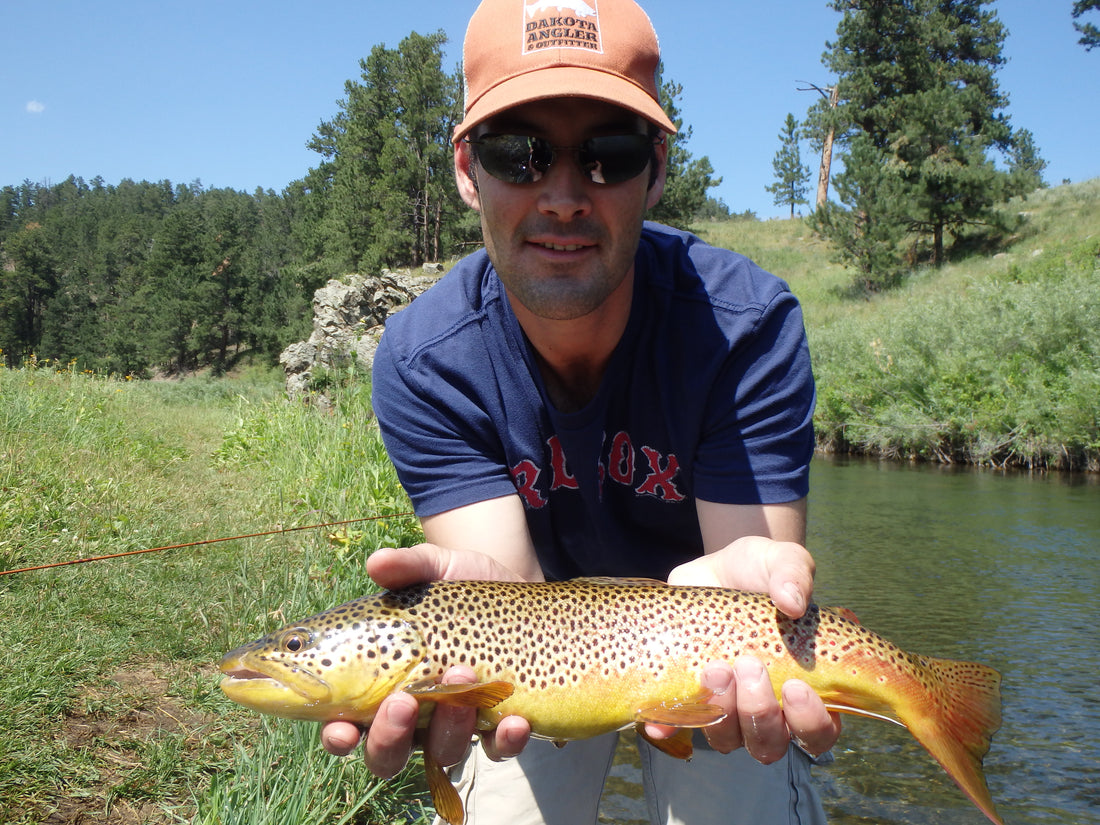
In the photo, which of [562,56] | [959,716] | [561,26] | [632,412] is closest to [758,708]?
[959,716]

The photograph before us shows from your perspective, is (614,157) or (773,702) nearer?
(773,702)

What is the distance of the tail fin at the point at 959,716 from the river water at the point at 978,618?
2.28 m

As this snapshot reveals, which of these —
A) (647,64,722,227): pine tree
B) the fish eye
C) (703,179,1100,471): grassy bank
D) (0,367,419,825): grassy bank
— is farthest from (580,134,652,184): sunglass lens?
(647,64,722,227): pine tree

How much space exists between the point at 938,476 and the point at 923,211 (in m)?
21.5

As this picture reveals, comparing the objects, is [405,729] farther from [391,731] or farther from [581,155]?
[581,155]

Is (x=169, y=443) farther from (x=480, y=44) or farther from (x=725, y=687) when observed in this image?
(x=725, y=687)

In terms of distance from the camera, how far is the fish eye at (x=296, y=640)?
2146 millimetres

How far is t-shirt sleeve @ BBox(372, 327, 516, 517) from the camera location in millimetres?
2887

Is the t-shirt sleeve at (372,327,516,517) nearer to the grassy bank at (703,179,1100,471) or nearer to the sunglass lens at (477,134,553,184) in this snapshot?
the sunglass lens at (477,134,553,184)

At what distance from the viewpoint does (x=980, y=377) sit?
1642 cm

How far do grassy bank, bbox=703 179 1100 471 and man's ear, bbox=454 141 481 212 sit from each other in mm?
14364

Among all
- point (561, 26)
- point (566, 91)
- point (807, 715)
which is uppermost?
point (561, 26)

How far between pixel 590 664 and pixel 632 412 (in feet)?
3.13

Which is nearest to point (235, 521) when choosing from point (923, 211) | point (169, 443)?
point (169, 443)
